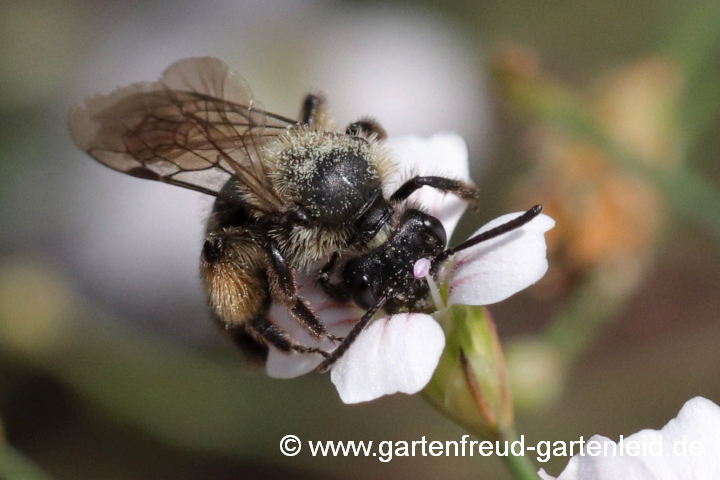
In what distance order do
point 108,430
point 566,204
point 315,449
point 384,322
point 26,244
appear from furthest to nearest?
1. point 26,244
2. point 108,430
3. point 315,449
4. point 566,204
5. point 384,322

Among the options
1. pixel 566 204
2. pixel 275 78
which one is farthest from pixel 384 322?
pixel 275 78

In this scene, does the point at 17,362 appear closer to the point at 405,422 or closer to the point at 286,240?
the point at 405,422

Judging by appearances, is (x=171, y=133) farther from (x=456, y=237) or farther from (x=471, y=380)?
(x=456, y=237)

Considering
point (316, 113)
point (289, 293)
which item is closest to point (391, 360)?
point (289, 293)

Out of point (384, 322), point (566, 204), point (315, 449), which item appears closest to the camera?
point (384, 322)

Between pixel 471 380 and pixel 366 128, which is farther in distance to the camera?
pixel 366 128

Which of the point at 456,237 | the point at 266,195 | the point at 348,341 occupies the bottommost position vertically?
the point at 456,237

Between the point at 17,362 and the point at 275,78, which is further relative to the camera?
the point at 275,78

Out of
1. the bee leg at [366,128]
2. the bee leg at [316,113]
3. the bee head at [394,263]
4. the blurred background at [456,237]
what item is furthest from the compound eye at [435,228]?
the blurred background at [456,237]
